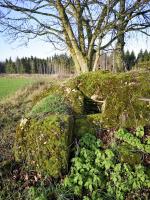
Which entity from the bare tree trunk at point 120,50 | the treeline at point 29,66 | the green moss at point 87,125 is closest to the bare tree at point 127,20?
the bare tree trunk at point 120,50

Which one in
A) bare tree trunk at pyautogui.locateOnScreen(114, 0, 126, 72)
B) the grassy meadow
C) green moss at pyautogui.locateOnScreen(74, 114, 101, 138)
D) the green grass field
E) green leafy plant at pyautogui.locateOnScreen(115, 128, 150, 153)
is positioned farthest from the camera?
the green grass field

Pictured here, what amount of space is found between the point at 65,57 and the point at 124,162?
10403 mm

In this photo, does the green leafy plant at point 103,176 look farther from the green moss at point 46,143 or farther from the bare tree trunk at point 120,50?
the bare tree trunk at point 120,50

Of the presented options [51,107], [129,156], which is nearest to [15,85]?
[51,107]

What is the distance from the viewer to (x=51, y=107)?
19.4ft

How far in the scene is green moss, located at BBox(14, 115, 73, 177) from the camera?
482 cm

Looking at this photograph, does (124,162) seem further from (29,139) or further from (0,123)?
(0,123)

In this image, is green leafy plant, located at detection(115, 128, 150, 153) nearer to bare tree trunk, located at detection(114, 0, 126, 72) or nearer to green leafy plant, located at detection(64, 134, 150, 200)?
green leafy plant, located at detection(64, 134, 150, 200)

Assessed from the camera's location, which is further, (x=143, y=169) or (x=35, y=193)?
(x=143, y=169)

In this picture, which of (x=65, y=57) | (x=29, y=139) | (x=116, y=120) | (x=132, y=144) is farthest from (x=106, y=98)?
(x=65, y=57)

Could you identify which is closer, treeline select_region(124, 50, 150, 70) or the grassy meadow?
treeline select_region(124, 50, 150, 70)

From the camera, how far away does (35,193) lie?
4.31 metres

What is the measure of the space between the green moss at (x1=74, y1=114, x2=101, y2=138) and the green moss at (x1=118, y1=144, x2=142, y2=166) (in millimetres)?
708

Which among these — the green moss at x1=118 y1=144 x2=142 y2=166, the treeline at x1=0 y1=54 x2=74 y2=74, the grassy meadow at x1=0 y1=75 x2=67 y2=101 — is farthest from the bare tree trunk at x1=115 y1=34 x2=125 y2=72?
the treeline at x1=0 y1=54 x2=74 y2=74
